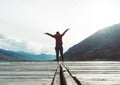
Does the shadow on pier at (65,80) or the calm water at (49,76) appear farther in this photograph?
the calm water at (49,76)

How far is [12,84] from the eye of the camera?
6.40m

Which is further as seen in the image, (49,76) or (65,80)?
(49,76)

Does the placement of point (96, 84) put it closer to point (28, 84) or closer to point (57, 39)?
point (28, 84)

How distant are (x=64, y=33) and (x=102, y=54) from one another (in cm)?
17748

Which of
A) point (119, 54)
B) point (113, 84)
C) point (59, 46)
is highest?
point (119, 54)

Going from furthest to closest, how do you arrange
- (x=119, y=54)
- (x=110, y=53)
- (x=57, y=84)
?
(x=110, y=53) < (x=119, y=54) < (x=57, y=84)

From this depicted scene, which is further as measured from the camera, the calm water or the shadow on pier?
the calm water

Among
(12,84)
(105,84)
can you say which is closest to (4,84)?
(12,84)

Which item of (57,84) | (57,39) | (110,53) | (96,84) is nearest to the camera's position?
(57,84)

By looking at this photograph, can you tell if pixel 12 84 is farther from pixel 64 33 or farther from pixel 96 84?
pixel 64 33

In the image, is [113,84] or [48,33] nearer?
[113,84]

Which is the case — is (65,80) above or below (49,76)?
below

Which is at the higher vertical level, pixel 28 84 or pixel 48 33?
pixel 48 33

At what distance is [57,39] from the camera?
22.7 m
